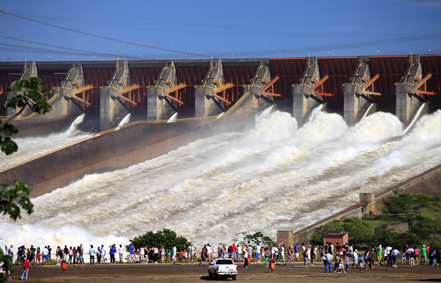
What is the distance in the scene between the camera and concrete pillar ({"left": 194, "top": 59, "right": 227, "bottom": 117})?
8375 centimetres

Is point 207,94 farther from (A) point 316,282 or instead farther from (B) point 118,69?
(A) point 316,282

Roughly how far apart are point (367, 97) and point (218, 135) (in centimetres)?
1694

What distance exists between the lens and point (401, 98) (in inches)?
2899

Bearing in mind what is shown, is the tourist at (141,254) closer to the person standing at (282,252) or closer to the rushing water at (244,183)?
the rushing water at (244,183)

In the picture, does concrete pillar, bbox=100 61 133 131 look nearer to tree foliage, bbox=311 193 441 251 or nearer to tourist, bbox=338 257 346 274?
tree foliage, bbox=311 193 441 251

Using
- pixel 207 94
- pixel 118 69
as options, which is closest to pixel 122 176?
pixel 207 94

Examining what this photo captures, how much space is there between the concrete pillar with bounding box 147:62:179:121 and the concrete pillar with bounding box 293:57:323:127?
1675cm

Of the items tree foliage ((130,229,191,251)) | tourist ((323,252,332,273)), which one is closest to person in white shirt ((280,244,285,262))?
tree foliage ((130,229,191,251))

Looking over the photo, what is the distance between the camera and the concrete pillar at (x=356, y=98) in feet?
249

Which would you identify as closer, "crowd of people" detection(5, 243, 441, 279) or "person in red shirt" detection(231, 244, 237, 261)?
"crowd of people" detection(5, 243, 441, 279)

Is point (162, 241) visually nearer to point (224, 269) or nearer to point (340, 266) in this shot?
point (340, 266)

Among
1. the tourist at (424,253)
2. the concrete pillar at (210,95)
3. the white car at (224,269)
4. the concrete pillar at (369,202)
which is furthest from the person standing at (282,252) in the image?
the concrete pillar at (210,95)

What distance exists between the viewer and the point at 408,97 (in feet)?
242

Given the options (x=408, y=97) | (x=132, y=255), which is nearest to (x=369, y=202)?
(x=132, y=255)
